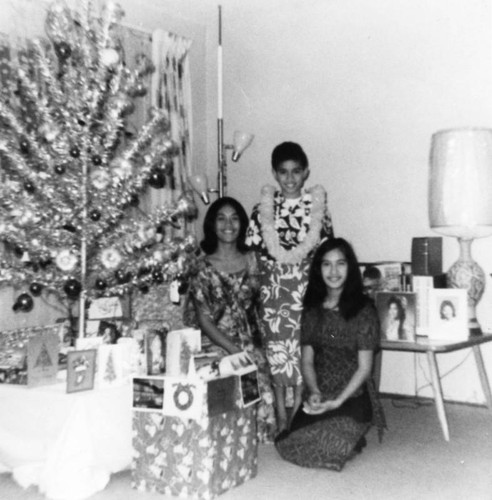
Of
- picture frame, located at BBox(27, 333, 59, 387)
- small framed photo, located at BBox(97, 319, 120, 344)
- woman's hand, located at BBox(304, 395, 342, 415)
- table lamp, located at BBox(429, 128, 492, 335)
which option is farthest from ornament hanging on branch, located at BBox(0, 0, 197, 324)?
table lamp, located at BBox(429, 128, 492, 335)

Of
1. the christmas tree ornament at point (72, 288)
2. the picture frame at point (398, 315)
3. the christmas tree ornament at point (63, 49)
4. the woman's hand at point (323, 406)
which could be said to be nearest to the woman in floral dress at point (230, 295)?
the woman's hand at point (323, 406)

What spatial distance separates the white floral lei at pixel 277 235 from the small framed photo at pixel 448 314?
0.62 metres

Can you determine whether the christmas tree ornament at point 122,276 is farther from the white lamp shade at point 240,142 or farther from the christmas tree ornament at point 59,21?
the white lamp shade at point 240,142

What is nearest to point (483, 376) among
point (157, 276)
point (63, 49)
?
point (157, 276)

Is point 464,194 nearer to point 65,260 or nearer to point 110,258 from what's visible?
point 110,258

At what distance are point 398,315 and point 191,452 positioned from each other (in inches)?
51.4

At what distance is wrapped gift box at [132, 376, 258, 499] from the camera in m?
2.39

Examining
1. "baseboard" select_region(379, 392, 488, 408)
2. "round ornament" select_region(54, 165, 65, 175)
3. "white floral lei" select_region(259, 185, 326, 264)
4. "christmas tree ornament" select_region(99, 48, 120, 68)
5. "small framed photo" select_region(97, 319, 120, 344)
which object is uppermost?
"christmas tree ornament" select_region(99, 48, 120, 68)

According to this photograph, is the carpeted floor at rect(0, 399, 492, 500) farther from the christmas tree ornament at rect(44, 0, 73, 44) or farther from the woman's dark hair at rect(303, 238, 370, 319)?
the christmas tree ornament at rect(44, 0, 73, 44)

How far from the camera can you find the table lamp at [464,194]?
3.39 m

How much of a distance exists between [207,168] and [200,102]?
1.54ft

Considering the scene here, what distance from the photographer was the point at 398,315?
3.29 m

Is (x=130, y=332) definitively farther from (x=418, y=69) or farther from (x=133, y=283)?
(x=418, y=69)

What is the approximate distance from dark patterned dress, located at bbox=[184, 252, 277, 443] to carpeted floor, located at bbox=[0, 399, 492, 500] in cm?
Answer: 27
